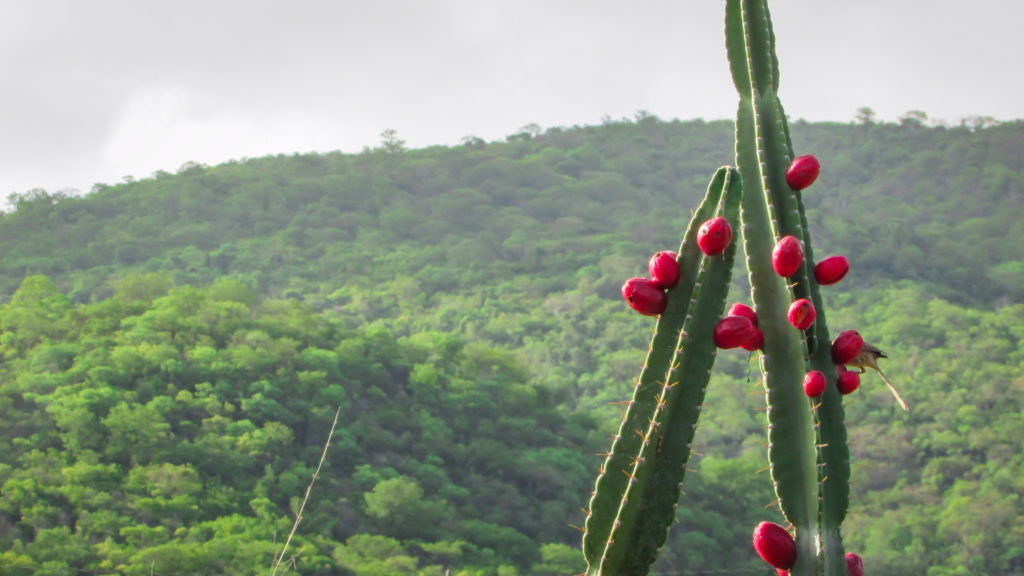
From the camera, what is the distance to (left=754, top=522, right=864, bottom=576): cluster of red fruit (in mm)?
2111

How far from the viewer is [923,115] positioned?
109m

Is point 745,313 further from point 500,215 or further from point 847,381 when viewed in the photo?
point 500,215

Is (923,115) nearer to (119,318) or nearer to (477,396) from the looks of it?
(477,396)

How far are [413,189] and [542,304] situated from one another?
2755cm

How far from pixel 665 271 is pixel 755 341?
226 mm

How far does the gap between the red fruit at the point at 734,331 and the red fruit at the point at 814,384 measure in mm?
151

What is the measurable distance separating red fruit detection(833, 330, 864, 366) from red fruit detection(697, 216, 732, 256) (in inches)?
10.7

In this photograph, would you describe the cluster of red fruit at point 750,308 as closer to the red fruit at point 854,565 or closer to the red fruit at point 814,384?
the red fruit at point 814,384

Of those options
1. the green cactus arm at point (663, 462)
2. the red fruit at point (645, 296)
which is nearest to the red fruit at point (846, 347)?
the green cactus arm at point (663, 462)

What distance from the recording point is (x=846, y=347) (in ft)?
7.56

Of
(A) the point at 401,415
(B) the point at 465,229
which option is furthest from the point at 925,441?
(B) the point at 465,229

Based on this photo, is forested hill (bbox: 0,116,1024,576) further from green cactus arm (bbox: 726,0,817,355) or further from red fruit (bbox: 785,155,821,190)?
red fruit (bbox: 785,155,821,190)

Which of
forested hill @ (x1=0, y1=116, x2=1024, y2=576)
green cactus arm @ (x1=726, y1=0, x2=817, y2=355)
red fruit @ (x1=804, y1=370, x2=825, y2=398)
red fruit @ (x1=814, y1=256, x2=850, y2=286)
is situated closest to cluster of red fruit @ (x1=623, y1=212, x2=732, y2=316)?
green cactus arm @ (x1=726, y1=0, x2=817, y2=355)

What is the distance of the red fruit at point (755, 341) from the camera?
7.47ft
